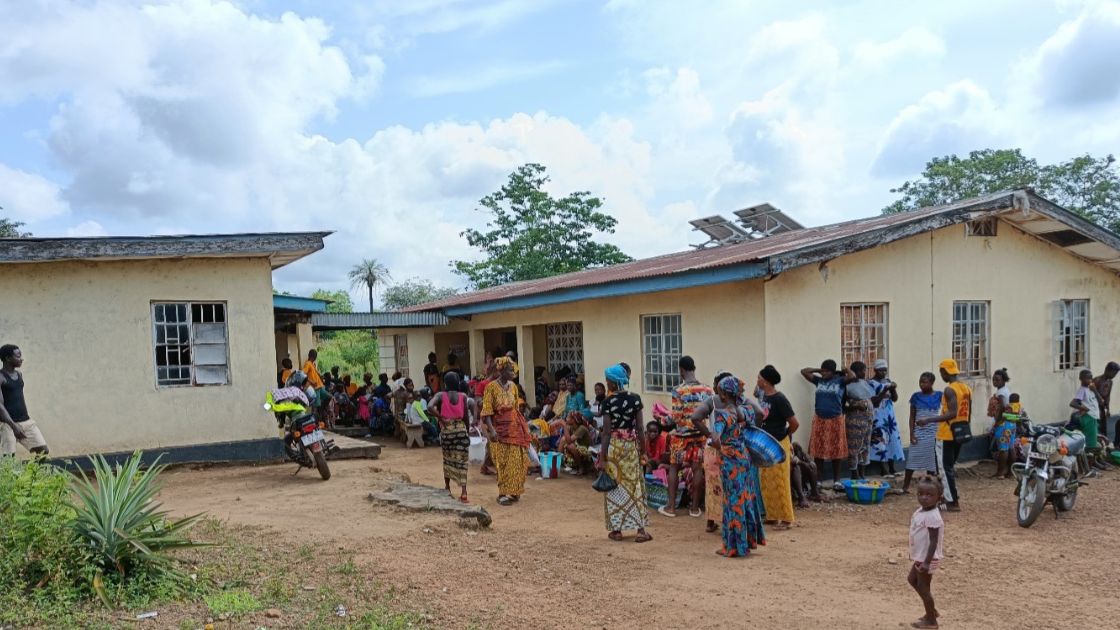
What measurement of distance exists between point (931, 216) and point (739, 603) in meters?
6.17

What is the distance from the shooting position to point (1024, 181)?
28250 mm

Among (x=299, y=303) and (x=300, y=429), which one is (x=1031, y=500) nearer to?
(x=300, y=429)

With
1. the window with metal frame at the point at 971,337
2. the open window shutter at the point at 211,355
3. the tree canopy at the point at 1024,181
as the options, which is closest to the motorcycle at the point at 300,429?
the open window shutter at the point at 211,355

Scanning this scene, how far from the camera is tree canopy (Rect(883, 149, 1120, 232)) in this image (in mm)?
27359

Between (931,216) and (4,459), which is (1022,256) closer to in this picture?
(931,216)

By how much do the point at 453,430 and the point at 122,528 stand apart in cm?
402

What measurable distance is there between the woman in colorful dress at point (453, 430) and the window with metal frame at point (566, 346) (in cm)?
663

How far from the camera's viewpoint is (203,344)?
33.8 ft

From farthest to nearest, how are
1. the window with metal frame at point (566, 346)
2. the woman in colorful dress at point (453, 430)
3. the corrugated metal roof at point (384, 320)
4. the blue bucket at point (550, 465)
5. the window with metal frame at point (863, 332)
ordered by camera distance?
the corrugated metal roof at point (384, 320) → the window with metal frame at point (566, 346) → the blue bucket at point (550, 465) → the window with metal frame at point (863, 332) → the woman in colorful dress at point (453, 430)

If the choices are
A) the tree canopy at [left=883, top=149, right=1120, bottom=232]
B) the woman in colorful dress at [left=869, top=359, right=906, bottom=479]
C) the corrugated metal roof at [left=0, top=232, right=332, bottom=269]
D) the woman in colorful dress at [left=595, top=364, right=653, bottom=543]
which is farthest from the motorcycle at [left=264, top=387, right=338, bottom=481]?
the tree canopy at [left=883, top=149, right=1120, bottom=232]

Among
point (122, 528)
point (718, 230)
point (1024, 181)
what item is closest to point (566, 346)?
point (718, 230)

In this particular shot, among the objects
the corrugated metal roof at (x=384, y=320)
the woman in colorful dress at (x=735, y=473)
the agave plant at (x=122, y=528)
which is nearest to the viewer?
the agave plant at (x=122, y=528)

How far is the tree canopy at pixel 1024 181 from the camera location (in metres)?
27.4

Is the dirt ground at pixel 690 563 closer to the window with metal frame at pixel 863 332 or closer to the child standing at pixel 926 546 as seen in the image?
the child standing at pixel 926 546
